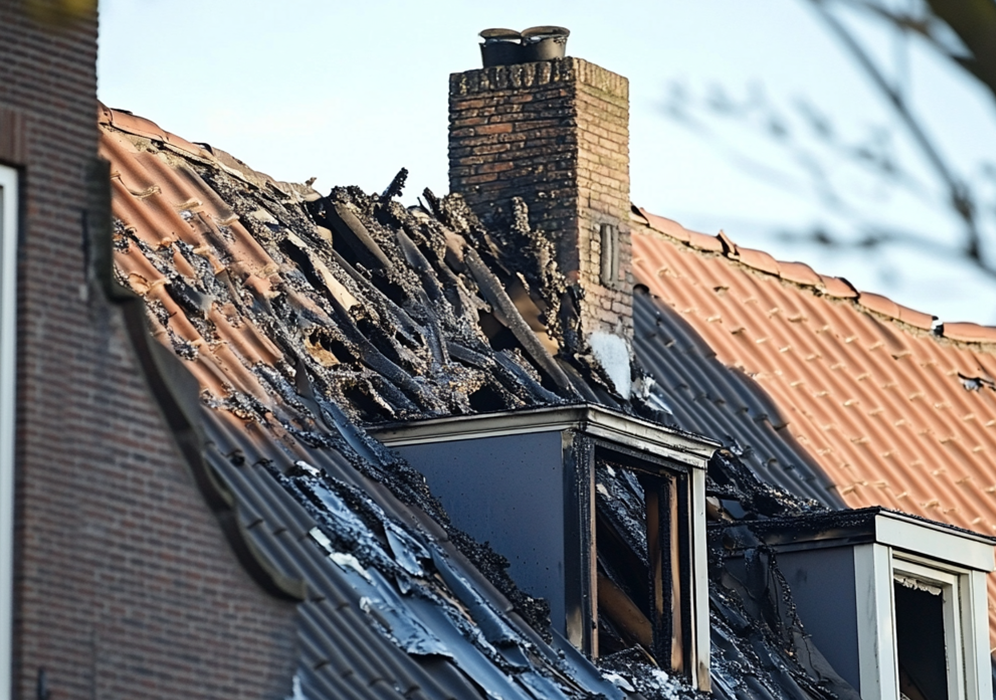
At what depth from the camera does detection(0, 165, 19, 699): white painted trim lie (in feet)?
20.9

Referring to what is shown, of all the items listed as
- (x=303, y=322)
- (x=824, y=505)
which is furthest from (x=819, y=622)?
(x=303, y=322)

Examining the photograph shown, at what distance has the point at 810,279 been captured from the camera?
18.5 meters

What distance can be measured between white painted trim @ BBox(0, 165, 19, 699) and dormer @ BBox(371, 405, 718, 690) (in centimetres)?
411

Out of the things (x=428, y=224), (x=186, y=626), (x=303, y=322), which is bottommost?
(x=186, y=626)

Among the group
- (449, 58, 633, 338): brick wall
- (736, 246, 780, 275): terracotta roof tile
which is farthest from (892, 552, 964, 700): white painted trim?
(736, 246, 780, 275): terracotta roof tile

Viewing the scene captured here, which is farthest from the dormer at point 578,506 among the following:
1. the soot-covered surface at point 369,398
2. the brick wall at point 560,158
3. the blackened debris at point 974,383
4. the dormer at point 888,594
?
the blackened debris at point 974,383

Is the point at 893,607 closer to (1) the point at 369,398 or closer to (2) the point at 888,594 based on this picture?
(2) the point at 888,594

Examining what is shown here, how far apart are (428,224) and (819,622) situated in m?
3.59

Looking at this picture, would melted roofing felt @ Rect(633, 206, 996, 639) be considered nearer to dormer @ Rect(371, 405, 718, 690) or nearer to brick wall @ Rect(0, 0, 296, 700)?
dormer @ Rect(371, 405, 718, 690)

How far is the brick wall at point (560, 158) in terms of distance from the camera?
13.8 meters

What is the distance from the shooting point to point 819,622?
41.8 ft

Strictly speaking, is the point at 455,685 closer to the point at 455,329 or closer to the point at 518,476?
the point at 518,476

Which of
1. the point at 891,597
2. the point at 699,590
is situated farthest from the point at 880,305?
the point at 699,590

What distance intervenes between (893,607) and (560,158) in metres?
3.70
